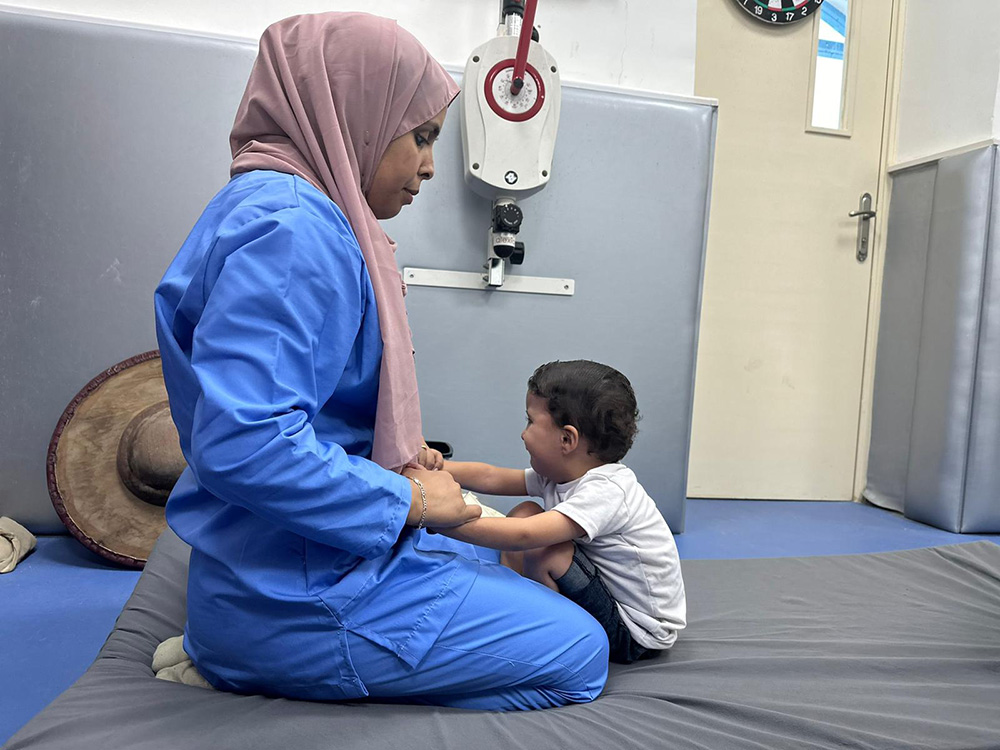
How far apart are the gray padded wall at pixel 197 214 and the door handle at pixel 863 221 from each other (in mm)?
1129

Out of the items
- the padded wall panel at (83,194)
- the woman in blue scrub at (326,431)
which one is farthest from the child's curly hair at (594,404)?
the padded wall panel at (83,194)

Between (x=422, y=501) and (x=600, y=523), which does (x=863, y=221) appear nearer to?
(x=600, y=523)

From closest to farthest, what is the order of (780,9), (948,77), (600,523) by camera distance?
1. (600,523)
2. (948,77)
3. (780,9)

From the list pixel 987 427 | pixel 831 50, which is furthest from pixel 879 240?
pixel 987 427

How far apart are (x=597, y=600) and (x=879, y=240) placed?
2.81 metres

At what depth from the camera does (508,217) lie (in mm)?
2377

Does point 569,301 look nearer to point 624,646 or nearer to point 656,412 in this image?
point 656,412

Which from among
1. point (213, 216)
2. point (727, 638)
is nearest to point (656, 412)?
point (727, 638)

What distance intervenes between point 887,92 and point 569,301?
1.99 m

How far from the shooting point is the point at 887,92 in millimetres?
3459

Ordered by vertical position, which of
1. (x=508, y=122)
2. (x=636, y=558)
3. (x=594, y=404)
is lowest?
(x=636, y=558)

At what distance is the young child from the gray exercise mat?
0.10 meters

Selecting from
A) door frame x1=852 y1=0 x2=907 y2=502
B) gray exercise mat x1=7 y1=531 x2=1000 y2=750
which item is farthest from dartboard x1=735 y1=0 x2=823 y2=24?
gray exercise mat x1=7 y1=531 x2=1000 y2=750

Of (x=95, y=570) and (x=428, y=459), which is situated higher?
(x=428, y=459)
